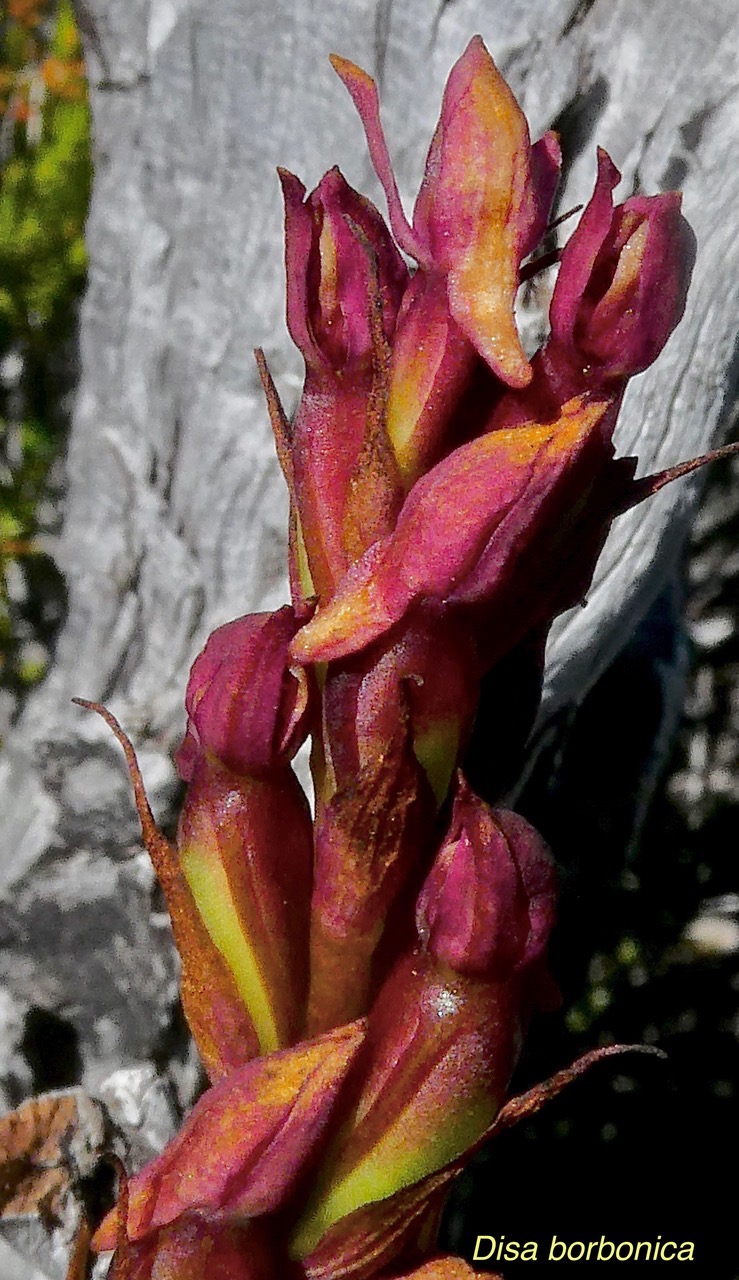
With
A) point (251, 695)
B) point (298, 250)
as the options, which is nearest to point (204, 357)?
point (298, 250)

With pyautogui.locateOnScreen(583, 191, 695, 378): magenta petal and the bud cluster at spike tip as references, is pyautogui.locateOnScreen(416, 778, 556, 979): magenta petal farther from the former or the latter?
pyautogui.locateOnScreen(583, 191, 695, 378): magenta petal

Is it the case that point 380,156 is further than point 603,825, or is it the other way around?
point 603,825

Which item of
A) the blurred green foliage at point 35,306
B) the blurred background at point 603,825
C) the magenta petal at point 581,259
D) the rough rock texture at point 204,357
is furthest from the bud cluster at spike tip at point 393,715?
the blurred green foliage at point 35,306

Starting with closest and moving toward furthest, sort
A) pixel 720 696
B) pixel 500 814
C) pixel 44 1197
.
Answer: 1. pixel 500 814
2. pixel 44 1197
3. pixel 720 696

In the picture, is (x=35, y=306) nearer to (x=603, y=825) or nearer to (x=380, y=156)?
(x=603, y=825)

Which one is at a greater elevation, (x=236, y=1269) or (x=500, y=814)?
(x=500, y=814)

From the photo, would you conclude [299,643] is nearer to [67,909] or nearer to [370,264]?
[370,264]

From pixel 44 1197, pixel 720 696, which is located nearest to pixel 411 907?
pixel 44 1197
